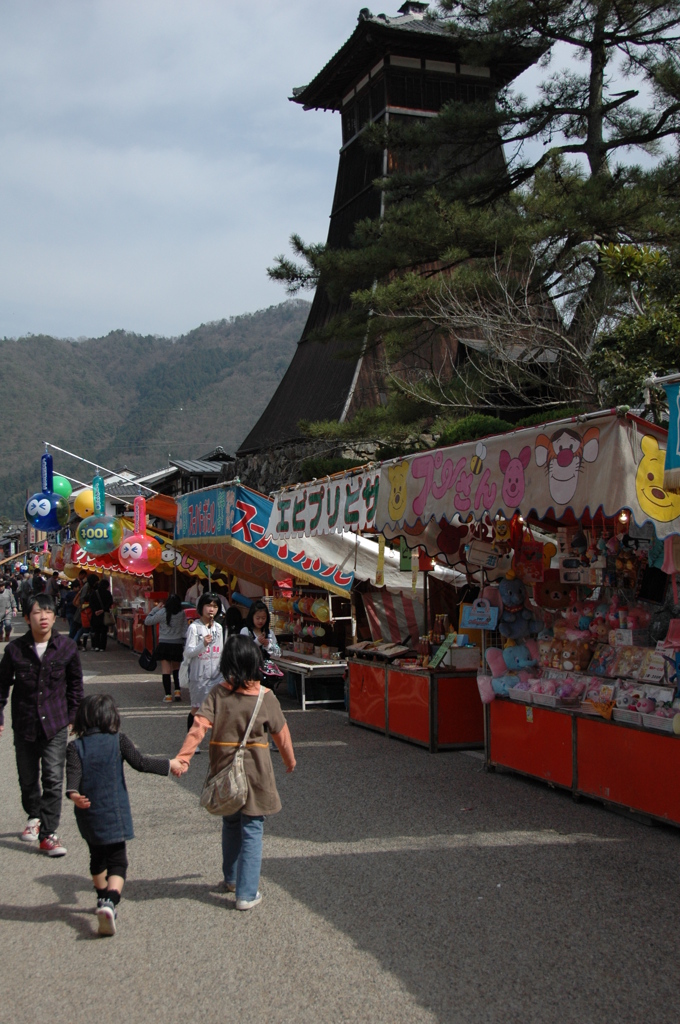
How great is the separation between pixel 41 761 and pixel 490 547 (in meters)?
4.95

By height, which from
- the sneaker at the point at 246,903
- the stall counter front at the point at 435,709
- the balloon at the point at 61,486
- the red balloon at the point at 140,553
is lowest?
the sneaker at the point at 246,903

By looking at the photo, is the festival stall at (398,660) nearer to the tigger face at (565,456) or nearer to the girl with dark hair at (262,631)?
the girl with dark hair at (262,631)

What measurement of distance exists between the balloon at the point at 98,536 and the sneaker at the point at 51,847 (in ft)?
37.1

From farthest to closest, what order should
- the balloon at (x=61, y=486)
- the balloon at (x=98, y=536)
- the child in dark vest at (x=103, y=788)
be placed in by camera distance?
the balloon at (x=61, y=486) < the balloon at (x=98, y=536) < the child in dark vest at (x=103, y=788)

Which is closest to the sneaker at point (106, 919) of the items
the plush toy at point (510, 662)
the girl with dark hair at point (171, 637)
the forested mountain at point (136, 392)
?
the plush toy at point (510, 662)

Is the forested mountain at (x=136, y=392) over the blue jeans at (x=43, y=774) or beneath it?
over

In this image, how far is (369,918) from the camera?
4867 mm

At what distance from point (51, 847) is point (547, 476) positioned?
165 inches

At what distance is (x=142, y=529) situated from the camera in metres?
17.9

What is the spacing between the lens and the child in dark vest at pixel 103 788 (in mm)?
4840

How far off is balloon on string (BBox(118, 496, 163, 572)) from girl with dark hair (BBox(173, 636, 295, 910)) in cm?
1272

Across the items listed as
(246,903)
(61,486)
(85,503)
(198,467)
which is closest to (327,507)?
(246,903)

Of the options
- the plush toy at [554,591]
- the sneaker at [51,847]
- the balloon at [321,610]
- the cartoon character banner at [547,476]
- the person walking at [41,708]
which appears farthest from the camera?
the balloon at [321,610]

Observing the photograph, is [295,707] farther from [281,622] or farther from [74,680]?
[74,680]
